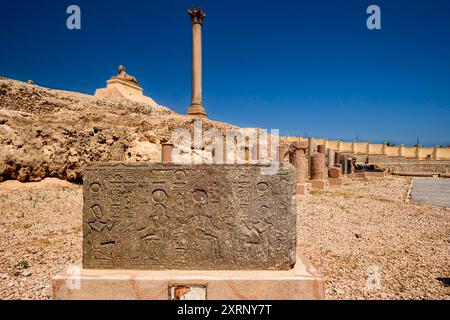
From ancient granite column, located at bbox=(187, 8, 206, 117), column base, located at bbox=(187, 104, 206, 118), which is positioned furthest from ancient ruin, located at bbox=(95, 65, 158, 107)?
column base, located at bbox=(187, 104, 206, 118)

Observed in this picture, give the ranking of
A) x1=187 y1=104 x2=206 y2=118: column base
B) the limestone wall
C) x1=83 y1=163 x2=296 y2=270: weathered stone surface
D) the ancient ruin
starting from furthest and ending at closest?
the limestone wall → the ancient ruin → x1=187 y1=104 x2=206 y2=118: column base → x1=83 y1=163 x2=296 y2=270: weathered stone surface

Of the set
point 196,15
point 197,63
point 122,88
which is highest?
point 196,15

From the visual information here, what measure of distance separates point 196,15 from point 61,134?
10458 mm

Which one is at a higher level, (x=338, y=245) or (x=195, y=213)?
(x=195, y=213)

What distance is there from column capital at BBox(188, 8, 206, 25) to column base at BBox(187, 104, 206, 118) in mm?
4874

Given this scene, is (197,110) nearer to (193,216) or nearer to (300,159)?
(300,159)

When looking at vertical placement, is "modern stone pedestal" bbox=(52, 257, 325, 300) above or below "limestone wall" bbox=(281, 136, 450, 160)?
below

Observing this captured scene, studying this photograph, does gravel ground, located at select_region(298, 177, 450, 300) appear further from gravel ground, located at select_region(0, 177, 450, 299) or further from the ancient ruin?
the ancient ruin

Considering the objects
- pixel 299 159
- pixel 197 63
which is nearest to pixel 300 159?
pixel 299 159

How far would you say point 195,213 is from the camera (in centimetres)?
263

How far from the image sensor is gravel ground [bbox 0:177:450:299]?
310 cm

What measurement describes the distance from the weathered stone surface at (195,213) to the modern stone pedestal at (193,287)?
0.17 metres

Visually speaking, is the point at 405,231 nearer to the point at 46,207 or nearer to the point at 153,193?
the point at 153,193

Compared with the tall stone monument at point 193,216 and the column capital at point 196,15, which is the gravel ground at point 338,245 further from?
the column capital at point 196,15
